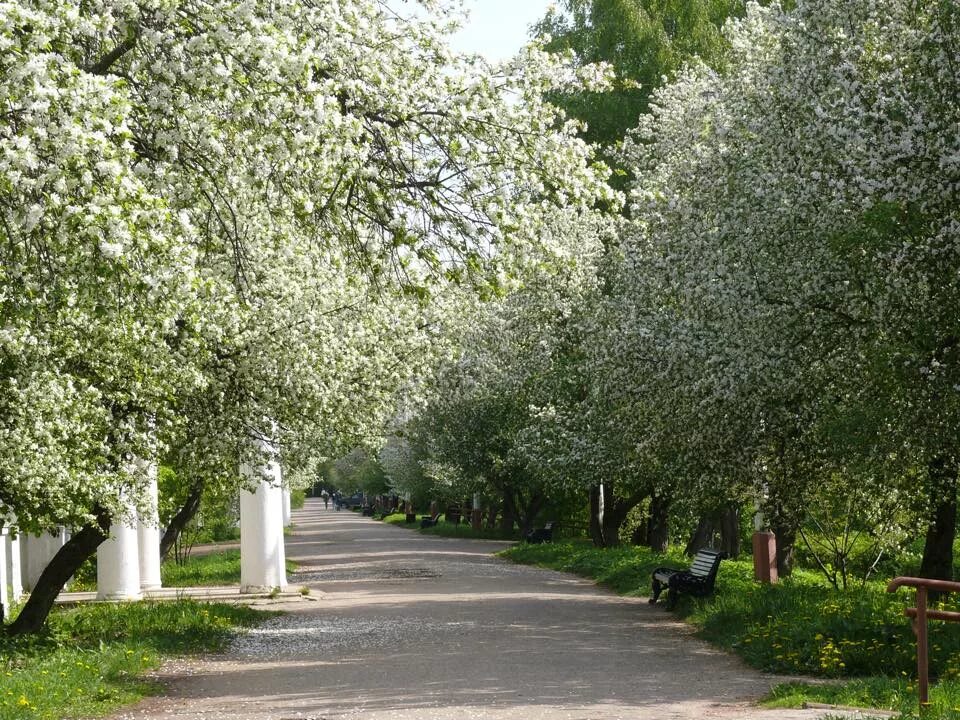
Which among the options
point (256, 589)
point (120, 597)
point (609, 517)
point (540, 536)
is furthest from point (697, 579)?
point (540, 536)

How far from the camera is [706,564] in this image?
20.4 m

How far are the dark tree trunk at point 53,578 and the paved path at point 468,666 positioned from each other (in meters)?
2.25

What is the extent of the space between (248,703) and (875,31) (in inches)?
346

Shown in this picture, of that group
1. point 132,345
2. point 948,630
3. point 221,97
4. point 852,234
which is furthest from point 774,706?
point 221,97

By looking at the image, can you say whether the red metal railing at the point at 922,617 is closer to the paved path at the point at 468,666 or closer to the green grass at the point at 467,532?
the paved path at the point at 468,666

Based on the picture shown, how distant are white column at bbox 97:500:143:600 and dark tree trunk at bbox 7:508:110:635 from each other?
6.47 m

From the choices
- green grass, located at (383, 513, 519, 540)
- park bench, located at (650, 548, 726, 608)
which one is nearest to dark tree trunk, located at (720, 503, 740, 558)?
park bench, located at (650, 548, 726, 608)

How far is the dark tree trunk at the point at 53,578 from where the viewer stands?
16.2 metres

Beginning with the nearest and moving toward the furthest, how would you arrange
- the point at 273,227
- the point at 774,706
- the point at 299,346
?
the point at 273,227 → the point at 774,706 → the point at 299,346

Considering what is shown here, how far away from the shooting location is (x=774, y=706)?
10.8 m

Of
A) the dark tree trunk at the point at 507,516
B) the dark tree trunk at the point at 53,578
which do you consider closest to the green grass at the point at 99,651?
the dark tree trunk at the point at 53,578

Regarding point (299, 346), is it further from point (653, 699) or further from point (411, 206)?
point (411, 206)

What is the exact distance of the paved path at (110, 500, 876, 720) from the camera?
11.2 m

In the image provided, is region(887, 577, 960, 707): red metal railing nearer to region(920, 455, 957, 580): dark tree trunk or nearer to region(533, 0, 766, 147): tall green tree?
region(920, 455, 957, 580): dark tree trunk
